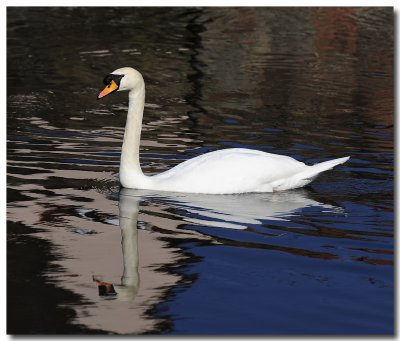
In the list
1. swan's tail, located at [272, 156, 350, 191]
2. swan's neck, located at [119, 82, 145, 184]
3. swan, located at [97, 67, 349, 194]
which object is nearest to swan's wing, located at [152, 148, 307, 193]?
swan, located at [97, 67, 349, 194]

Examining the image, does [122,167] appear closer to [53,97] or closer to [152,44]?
[53,97]

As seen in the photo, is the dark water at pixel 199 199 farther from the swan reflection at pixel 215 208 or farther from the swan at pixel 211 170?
the swan at pixel 211 170

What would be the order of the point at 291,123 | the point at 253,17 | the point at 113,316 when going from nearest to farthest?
1. the point at 113,316
2. the point at 291,123
3. the point at 253,17

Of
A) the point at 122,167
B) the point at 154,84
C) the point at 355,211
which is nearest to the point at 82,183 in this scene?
the point at 122,167

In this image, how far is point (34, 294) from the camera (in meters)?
7.75

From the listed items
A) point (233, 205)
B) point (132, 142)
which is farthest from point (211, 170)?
point (132, 142)

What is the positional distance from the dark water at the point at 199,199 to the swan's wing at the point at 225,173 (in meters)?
0.12

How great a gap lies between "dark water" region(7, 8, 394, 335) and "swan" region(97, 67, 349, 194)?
0.41 ft

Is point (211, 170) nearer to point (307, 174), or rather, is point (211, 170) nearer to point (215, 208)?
point (215, 208)

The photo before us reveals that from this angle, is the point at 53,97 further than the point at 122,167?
Yes

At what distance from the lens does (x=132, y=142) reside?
1088 cm

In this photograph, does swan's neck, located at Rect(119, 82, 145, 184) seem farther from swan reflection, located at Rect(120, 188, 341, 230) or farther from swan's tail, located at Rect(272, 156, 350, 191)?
swan's tail, located at Rect(272, 156, 350, 191)

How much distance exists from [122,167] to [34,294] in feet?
10.6

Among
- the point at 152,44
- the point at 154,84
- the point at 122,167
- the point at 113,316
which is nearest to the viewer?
the point at 113,316
